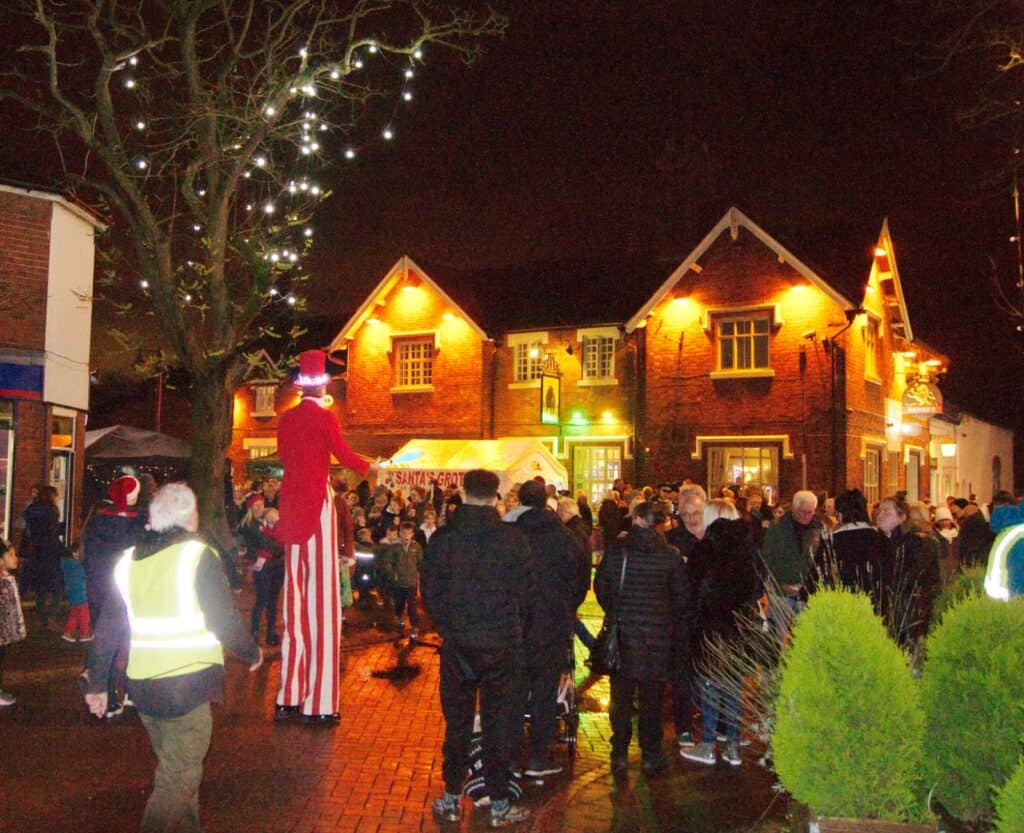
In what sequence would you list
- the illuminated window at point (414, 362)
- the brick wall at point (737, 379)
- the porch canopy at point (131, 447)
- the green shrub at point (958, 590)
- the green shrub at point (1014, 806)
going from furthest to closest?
the illuminated window at point (414, 362) → the brick wall at point (737, 379) → the porch canopy at point (131, 447) → the green shrub at point (958, 590) → the green shrub at point (1014, 806)

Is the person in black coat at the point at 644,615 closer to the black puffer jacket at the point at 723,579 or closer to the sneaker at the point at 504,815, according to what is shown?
the black puffer jacket at the point at 723,579

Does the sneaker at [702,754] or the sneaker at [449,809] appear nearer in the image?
the sneaker at [449,809]

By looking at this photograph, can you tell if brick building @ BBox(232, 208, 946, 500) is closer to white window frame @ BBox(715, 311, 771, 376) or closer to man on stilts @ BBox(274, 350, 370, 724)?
white window frame @ BBox(715, 311, 771, 376)

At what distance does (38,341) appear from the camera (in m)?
17.3

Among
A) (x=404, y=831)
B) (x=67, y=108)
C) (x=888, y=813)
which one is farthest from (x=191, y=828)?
(x=67, y=108)

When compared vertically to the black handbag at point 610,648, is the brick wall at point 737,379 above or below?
above

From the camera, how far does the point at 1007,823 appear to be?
3141mm

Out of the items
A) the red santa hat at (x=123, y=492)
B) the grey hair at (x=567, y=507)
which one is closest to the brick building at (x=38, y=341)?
the red santa hat at (x=123, y=492)

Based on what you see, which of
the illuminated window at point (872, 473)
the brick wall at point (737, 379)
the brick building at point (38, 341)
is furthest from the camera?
the illuminated window at point (872, 473)

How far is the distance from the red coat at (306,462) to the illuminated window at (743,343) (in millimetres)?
17775

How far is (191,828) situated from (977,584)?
5.15 meters

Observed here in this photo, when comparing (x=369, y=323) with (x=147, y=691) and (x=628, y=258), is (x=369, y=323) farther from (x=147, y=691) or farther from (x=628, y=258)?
(x=147, y=691)

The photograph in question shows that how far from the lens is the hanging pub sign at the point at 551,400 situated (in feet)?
85.5

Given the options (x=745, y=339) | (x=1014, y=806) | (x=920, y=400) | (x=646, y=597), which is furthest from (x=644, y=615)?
(x=920, y=400)
